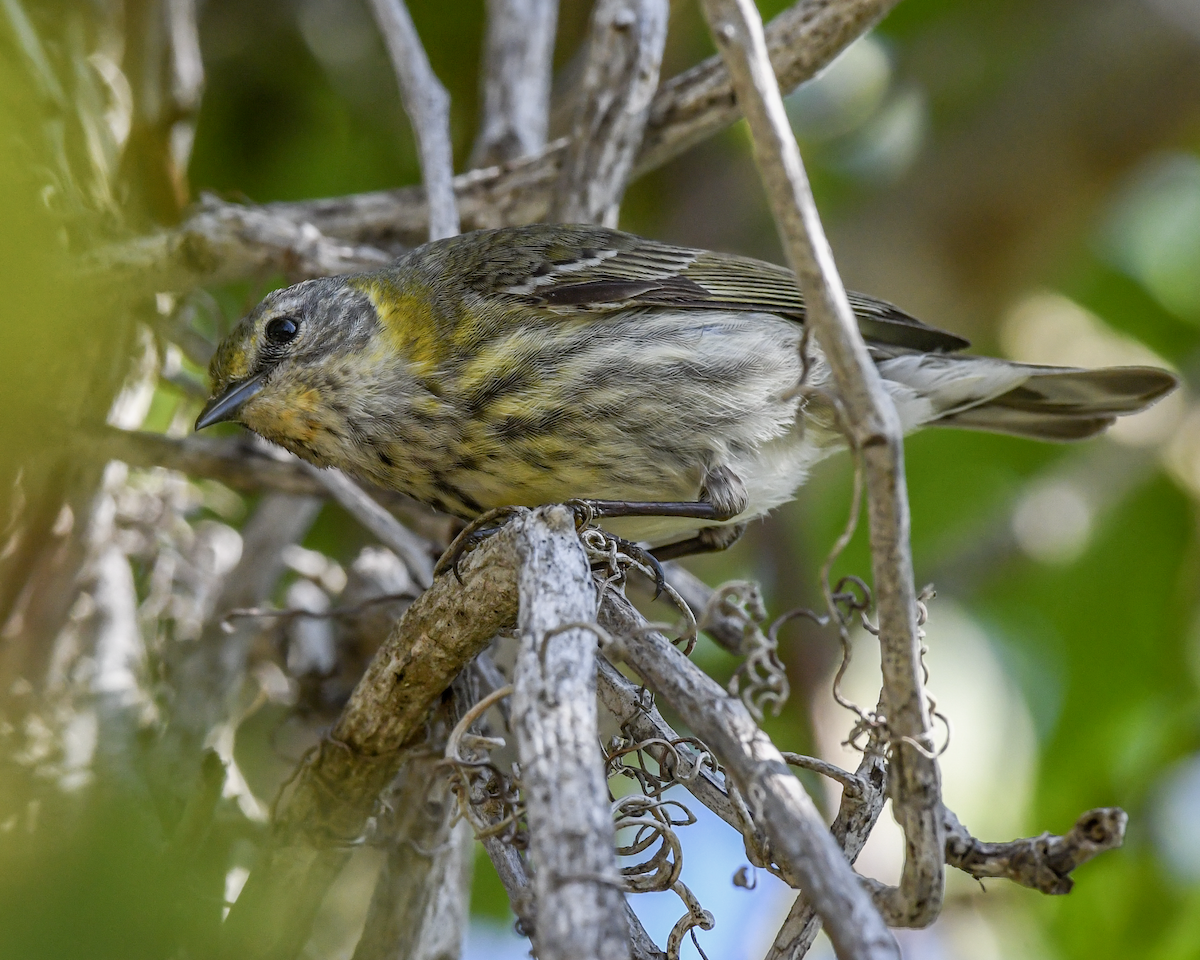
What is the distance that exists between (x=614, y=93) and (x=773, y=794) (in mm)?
2417

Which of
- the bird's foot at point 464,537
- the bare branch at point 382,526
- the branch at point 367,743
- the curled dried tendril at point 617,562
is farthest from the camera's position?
the bare branch at point 382,526

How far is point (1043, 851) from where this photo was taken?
63.9 inches

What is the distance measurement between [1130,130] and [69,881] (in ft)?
16.2

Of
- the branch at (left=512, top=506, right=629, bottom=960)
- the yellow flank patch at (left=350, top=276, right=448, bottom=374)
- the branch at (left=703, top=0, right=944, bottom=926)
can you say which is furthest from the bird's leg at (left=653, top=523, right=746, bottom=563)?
the branch at (left=703, top=0, right=944, bottom=926)

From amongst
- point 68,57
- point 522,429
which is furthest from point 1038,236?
point 68,57

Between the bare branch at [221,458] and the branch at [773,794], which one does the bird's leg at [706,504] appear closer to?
the bare branch at [221,458]

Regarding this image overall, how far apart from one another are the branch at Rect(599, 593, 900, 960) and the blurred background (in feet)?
4.28

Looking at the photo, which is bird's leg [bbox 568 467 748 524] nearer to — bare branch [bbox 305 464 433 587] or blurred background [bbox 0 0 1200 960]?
bare branch [bbox 305 464 433 587]

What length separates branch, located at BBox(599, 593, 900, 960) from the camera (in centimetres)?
135

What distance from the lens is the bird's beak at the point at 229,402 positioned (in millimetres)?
3307

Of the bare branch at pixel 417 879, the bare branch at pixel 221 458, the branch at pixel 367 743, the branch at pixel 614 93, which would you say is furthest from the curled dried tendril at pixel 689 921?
the branch at pixel 614 93

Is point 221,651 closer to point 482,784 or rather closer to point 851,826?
point 482,784

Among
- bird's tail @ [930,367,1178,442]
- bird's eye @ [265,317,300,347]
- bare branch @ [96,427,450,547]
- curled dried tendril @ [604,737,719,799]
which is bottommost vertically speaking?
curled dried tendril @ [604,737,719,799]

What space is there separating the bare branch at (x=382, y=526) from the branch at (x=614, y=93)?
105 cm
